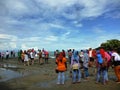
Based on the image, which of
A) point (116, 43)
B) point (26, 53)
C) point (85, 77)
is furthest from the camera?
point (116, 43)

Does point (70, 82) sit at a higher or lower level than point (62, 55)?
lower

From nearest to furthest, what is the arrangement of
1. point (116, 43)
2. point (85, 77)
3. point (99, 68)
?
point (99, 68) → point (85, 77) → point (116, 43)

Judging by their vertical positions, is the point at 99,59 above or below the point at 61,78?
above

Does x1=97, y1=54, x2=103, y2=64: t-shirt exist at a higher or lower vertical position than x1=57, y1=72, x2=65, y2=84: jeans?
higher

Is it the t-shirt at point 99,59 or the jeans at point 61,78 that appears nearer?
the t-shirt at point 99,59

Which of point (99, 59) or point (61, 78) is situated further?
point (61, 78)

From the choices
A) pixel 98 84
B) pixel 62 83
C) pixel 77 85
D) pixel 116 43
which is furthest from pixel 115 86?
pixel 116 43

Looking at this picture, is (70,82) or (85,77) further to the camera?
(85,77)

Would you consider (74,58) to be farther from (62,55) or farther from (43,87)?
(43,87)

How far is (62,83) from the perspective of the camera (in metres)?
16.8

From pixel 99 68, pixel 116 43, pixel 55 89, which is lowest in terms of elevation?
pixel 55 89

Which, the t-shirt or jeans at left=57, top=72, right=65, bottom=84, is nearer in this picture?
the t-shirt

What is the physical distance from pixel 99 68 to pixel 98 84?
992 mm

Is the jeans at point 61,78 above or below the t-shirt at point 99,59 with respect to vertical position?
below
